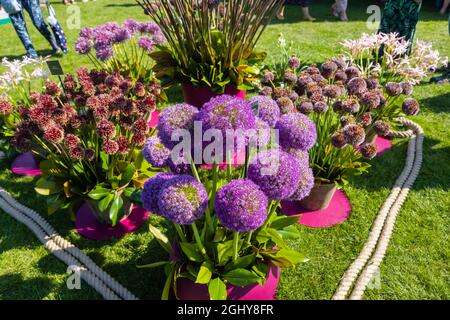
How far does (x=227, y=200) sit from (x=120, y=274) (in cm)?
151

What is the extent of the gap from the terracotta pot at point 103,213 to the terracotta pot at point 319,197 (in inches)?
59.7

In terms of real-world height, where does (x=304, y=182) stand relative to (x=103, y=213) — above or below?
above

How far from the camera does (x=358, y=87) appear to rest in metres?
2.49

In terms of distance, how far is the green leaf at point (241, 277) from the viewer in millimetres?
1687

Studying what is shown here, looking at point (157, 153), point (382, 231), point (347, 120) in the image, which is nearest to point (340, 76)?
point (347, 120)

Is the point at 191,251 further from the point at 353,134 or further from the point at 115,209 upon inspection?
the point at 353,134

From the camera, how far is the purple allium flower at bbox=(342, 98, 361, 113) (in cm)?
235

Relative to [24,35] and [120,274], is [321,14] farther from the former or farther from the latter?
[120,274]

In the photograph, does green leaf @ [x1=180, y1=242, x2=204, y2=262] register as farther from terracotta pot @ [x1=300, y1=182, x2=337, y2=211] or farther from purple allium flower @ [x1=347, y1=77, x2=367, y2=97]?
purple allium flower @ [x1=347, y1=77, x2=367, y2=97]

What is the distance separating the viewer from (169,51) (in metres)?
3.75

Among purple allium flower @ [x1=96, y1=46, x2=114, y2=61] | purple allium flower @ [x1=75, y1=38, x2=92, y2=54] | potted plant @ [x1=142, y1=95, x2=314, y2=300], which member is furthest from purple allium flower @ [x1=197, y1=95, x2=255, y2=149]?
purple allium flower @ [x1=75, y1=38, x2=92, y2=54]

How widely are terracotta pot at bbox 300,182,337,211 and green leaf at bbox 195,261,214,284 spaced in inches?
51.2

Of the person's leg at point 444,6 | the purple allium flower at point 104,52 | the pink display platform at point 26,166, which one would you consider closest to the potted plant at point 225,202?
the purple allium flower at point 104,52

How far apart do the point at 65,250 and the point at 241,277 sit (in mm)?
1580
